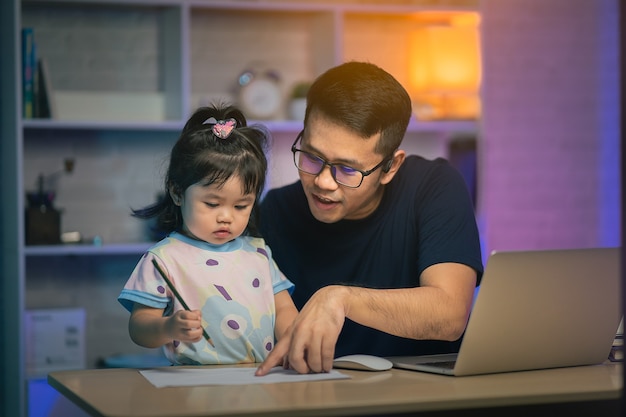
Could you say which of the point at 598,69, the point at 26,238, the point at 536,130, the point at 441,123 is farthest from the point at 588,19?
the point at 26,238

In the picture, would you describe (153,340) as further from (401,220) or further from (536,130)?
(536,130)

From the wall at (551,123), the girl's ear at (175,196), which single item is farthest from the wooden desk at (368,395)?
the wall at (551,123)

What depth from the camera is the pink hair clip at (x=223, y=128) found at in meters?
2.04

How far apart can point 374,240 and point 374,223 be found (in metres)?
0.04

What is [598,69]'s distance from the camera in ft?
18.2

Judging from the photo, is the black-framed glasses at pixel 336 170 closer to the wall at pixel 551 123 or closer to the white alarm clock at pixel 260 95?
the white alarm clock at pixel 260 95

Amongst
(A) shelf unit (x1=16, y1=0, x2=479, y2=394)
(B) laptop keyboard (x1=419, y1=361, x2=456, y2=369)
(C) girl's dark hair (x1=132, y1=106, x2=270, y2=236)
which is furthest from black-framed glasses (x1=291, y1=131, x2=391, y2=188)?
(A) shelf unit (x1=16, y1=0, x2=479, y2=394)

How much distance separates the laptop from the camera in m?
1.59

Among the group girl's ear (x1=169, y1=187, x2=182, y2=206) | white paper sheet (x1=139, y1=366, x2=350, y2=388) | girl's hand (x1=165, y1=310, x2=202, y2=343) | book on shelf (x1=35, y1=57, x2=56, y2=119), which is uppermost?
book on shelf (x1=35, y1=57, x2=56, y2=119)

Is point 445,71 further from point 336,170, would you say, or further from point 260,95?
point 336,170

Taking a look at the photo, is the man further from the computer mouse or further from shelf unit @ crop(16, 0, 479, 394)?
shelf unit @ crop(16, 0, 479, 394)

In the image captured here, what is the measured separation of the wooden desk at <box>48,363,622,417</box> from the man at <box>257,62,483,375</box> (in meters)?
0.26

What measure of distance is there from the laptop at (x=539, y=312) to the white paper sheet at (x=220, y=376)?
215 mm

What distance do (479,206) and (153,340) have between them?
286cm
